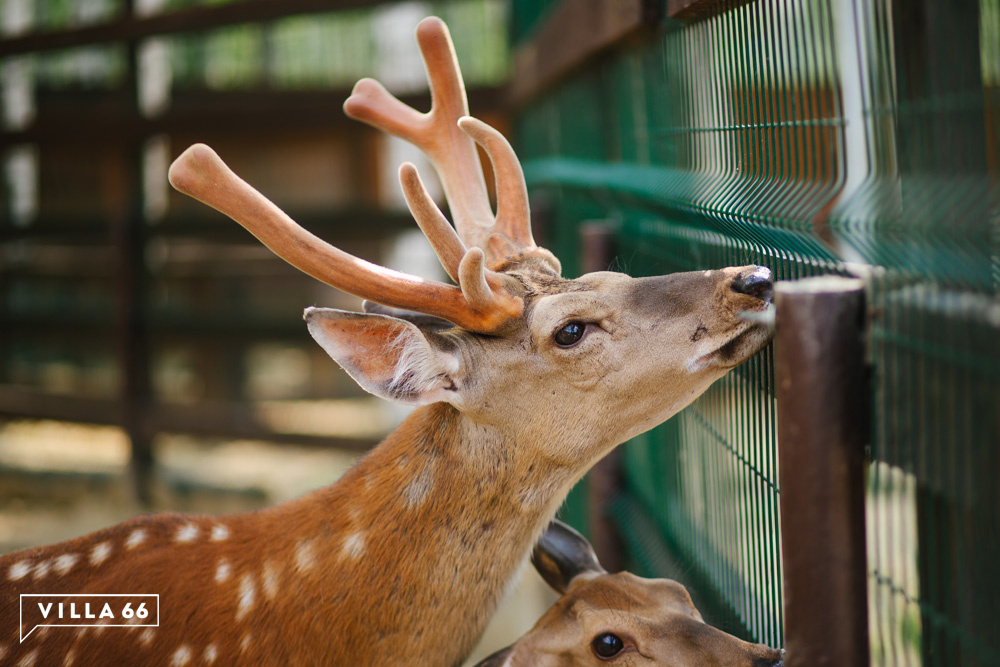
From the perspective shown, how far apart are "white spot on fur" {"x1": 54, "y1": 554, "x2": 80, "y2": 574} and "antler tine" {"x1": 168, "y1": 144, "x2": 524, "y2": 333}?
3.18 feet

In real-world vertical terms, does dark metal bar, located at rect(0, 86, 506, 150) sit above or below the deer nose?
above

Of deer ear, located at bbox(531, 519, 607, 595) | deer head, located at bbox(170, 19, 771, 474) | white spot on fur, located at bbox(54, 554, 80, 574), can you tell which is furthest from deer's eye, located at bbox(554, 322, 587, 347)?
white spot on fur, located at bbox(54, 554, 80, 574)

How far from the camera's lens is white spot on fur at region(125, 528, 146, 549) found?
2.46m

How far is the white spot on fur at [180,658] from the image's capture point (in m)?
2.26

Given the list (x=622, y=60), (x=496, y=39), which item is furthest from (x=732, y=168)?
(x=496, y=39)

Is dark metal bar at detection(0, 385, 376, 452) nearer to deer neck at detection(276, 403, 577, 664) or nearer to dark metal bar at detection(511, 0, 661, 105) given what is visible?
dark metal bar at detection(511, 0, 661, 105)

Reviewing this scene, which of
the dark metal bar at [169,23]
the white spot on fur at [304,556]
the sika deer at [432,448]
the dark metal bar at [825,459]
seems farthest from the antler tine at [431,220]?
the dark metal bar at [169,23]

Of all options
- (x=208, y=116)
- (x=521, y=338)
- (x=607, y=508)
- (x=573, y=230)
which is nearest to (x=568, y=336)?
(x=521, y=338)

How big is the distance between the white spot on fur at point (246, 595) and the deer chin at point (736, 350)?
112cm

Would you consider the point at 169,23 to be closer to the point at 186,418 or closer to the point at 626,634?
the point at 186,418

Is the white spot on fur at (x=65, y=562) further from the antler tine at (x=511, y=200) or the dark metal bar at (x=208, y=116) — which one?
the dark metal bar at (x=208, y=116)

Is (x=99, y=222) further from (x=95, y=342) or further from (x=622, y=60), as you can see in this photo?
(x=622, y=60)

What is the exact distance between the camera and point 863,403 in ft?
4.91

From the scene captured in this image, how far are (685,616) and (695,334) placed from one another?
60cm
